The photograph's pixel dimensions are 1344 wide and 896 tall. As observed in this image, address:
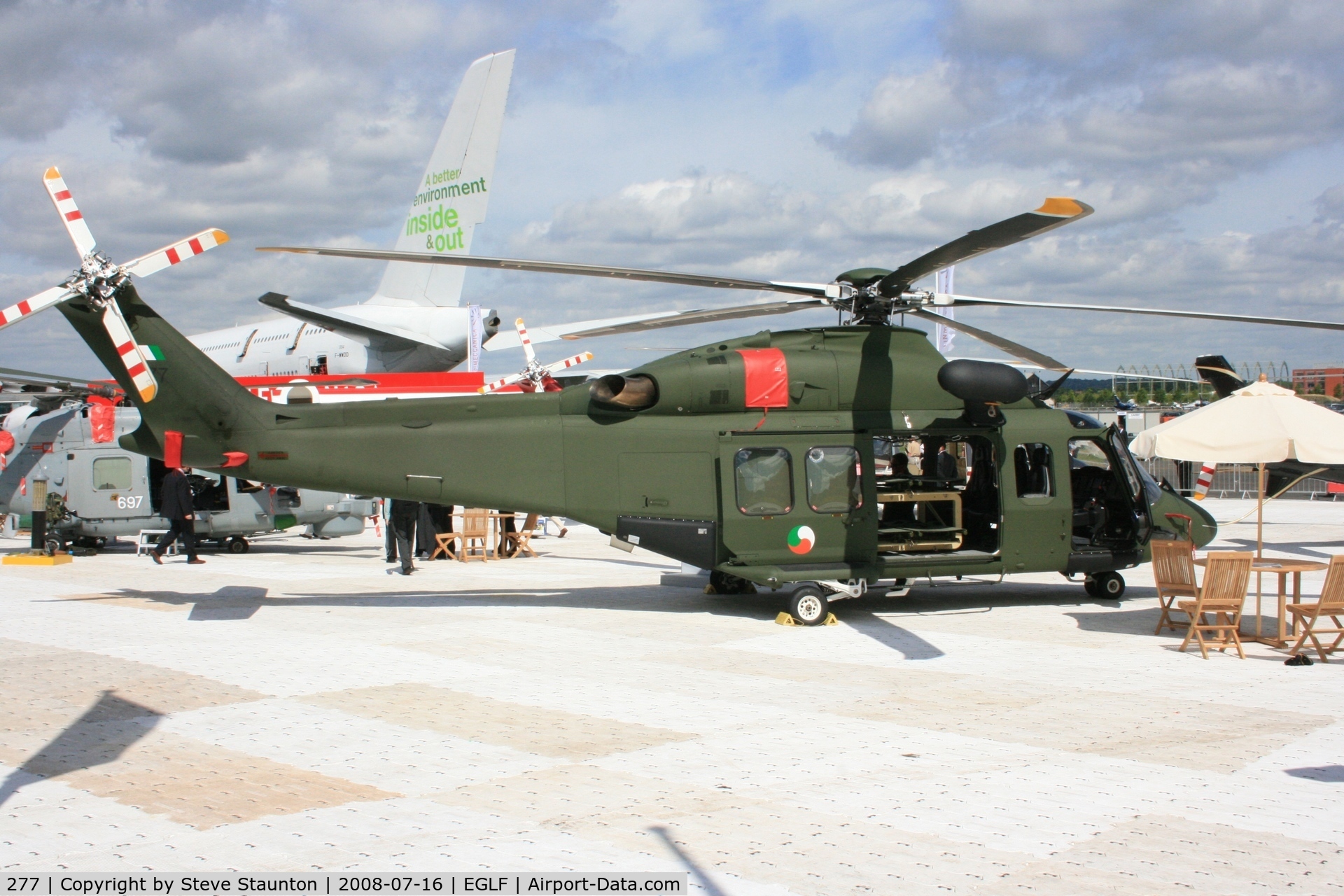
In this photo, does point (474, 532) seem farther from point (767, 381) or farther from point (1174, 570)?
point (1174, 570)

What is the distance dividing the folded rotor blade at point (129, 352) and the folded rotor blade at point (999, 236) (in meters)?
7.83

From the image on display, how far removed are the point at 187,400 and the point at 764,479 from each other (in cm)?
654

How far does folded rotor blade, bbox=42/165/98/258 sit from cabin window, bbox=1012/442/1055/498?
34.3 feet

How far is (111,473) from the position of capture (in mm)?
19766

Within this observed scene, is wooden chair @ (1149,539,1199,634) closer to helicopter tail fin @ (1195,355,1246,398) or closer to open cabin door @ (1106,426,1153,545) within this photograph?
open cabin door @ (1106,426,1153,545)

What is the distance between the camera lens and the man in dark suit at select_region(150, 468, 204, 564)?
17.9m

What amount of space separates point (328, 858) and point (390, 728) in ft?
7.80

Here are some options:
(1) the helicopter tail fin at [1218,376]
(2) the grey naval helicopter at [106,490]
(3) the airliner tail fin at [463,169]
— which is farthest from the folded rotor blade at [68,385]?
(1) the helicopter tail fin at [1218,376]

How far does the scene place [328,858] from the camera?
182 inches

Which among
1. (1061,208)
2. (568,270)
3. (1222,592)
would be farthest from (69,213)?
(1222,592)

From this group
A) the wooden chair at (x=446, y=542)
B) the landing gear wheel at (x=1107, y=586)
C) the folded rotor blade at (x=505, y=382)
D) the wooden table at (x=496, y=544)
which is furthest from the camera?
the folded rotor blade at (x=505, y=382)

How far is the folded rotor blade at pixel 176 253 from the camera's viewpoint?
10375 millimetres

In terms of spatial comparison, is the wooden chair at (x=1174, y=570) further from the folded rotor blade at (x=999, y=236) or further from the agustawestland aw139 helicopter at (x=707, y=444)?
the folded rotor blade at (x=999, y=236)

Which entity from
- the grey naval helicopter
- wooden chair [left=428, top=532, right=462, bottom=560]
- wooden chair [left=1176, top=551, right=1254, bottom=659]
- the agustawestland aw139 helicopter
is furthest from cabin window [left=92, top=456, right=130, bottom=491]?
wooden chair [left=1176, top=551, right=1254, bottom=659]
